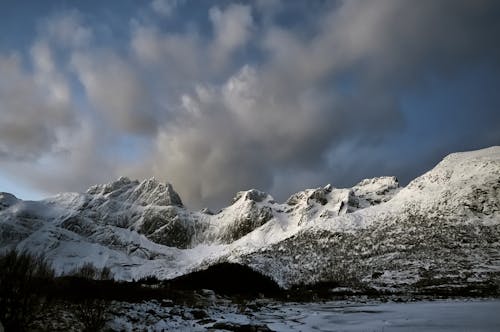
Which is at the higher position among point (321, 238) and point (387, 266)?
point (321, 238)

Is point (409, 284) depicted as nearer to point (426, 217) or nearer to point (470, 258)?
point (470, 258)

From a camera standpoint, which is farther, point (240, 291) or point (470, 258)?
point (470, 258)

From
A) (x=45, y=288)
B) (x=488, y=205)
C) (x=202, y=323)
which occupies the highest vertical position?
(x=488, y=205)

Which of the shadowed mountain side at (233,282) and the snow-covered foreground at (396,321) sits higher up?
the shadowed mountain side at (233,282)

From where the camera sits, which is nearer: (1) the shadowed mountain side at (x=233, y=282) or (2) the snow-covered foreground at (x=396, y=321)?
(2) the snow-covered foreground at (x=396, y=321)

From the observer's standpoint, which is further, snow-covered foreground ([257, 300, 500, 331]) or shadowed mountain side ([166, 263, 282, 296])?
shadowed mountain side ([166, 263, 282, 296])

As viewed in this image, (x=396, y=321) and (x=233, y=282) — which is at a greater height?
(x=233, y=282)

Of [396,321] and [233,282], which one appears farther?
[233,282]

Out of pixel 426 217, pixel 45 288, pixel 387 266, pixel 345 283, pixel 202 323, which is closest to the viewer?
pixel 45 288

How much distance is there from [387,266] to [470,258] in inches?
1044

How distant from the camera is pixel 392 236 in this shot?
163 metres

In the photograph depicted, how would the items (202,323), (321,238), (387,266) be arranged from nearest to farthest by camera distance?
(202,323) → (387,266) → (321,238)

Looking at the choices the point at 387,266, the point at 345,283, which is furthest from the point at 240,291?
the point at 387,266

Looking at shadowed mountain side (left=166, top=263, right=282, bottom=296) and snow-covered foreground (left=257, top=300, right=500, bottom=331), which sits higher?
shadowed mountain side (left=166, top=263, right=282, bottom=296)
